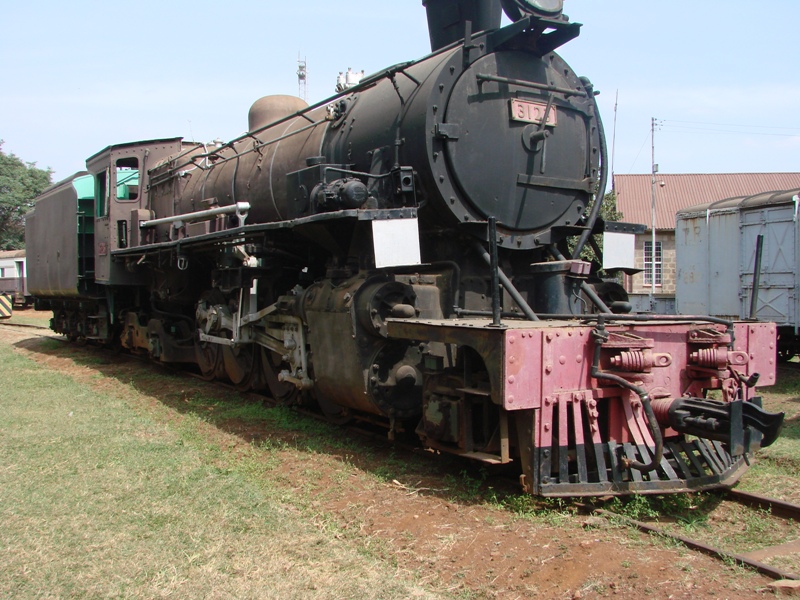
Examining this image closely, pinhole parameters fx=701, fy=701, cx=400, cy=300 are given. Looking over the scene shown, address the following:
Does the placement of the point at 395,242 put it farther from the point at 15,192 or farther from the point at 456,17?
the point at 15,192

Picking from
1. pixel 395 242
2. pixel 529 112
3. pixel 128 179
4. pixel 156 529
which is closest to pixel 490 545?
pixel 156 529

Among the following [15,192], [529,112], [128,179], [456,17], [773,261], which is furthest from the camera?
[15,192]

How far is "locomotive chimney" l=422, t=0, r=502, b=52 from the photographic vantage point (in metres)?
5.73

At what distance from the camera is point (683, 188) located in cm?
3397

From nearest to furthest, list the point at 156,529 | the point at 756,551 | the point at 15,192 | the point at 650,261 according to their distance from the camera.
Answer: the point at 756,551, the point at 156,529, the point at 650,261, the point at 15,192

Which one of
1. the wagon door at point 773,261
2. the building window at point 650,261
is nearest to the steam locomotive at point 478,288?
the wagon door at point 773,261

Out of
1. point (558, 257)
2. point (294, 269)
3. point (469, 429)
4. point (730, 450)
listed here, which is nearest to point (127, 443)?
point (294, 269)

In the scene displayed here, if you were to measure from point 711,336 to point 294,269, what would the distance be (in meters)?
4.02

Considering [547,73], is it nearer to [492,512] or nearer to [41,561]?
[492,512]

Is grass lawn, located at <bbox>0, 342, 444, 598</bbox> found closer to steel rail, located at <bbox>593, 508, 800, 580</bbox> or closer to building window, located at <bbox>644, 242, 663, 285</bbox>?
steel rail, located at <bbox>593, 508, 800, 580</bbox>

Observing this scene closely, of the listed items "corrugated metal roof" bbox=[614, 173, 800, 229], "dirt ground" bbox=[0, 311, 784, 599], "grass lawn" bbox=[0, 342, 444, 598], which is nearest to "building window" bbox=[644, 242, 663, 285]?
"corrugated metal roof" bbox=[614, 173, 800, 229]

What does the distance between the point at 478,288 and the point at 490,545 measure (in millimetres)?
2267

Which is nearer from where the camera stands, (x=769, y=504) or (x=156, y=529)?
(x=156, y=529)

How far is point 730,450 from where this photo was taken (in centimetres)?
395
